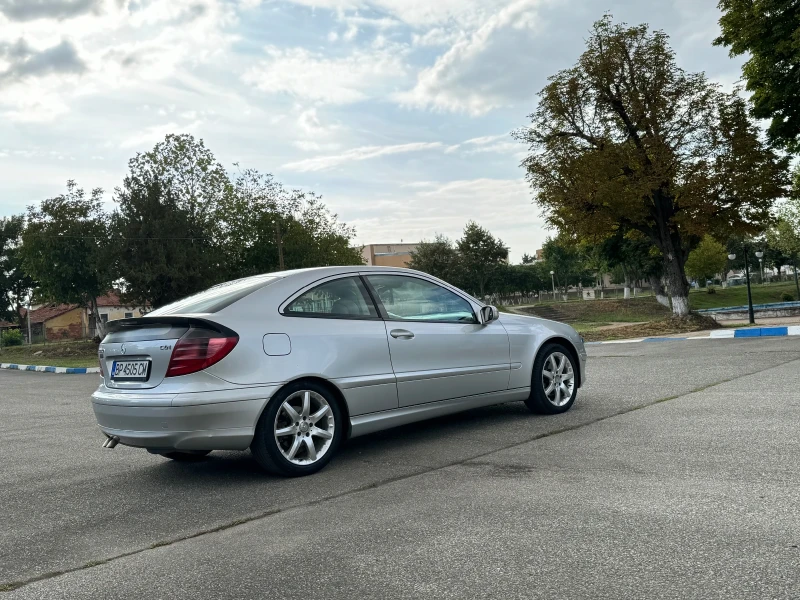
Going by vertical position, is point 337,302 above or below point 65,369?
above

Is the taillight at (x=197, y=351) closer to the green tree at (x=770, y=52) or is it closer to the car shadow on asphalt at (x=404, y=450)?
the car shadow on asphalt at (x=404, y=450)

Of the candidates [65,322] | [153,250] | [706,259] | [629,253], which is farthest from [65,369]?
[65,322]

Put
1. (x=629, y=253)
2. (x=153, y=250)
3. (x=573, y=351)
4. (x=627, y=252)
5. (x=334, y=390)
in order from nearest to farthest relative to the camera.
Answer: (x=334, y=390)
(x=573, y=351)
(x=153, y=250)
(x=627, y=252)
(x=629, y=253)

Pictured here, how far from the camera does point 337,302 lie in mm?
5551

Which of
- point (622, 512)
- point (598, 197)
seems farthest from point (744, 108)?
point (622, 512)

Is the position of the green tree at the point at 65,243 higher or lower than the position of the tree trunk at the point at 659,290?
higher

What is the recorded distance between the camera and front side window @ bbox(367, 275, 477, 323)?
19.3 ft

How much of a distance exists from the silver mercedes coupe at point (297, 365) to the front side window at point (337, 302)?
0.04 ft

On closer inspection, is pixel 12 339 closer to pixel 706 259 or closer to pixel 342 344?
pixel 706 259

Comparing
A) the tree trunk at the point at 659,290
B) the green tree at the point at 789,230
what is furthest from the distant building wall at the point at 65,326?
the green tree at the point at 789,230

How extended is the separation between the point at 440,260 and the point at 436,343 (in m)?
65.9

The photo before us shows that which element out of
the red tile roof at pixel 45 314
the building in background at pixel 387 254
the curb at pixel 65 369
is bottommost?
the curb at pixel 65 369

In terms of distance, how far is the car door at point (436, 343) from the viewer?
18.8 feet

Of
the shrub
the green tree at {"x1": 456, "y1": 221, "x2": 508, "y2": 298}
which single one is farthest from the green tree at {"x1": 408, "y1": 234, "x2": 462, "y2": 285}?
the shrub
